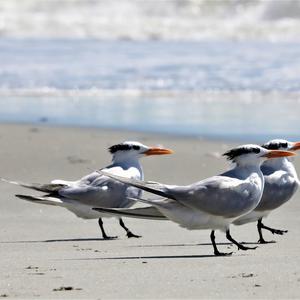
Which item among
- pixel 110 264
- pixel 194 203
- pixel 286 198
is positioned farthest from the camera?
pixel 286 198

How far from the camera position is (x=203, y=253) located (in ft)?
20.5

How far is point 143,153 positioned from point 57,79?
376 inches

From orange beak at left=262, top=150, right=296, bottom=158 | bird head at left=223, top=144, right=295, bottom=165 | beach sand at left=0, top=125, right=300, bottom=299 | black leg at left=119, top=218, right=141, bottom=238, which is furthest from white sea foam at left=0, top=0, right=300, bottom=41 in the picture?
bird head at left=223, top=144, right=295, bottom=165

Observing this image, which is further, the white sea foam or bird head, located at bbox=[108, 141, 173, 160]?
the white sea foam

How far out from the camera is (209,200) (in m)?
6.17

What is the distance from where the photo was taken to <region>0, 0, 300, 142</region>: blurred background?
1334cm

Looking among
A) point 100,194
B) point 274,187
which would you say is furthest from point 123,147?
point 274,187

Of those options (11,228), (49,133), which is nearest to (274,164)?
(11,228)

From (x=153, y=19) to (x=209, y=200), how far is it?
66.8 feet

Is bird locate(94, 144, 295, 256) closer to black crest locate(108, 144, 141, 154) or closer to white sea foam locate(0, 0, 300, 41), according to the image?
black crest locate(108, 144, 141, 154)

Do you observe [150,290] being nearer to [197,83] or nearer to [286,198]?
[286,198]

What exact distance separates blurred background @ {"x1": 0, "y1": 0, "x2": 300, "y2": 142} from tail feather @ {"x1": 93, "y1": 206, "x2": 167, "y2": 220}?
524cm

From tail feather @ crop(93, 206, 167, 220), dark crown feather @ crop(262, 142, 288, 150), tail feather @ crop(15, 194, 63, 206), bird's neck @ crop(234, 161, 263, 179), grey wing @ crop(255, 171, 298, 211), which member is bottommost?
tail feather @ crop(15, 194, 63, 206)

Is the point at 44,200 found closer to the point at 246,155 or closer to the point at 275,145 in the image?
the point at 246,155
